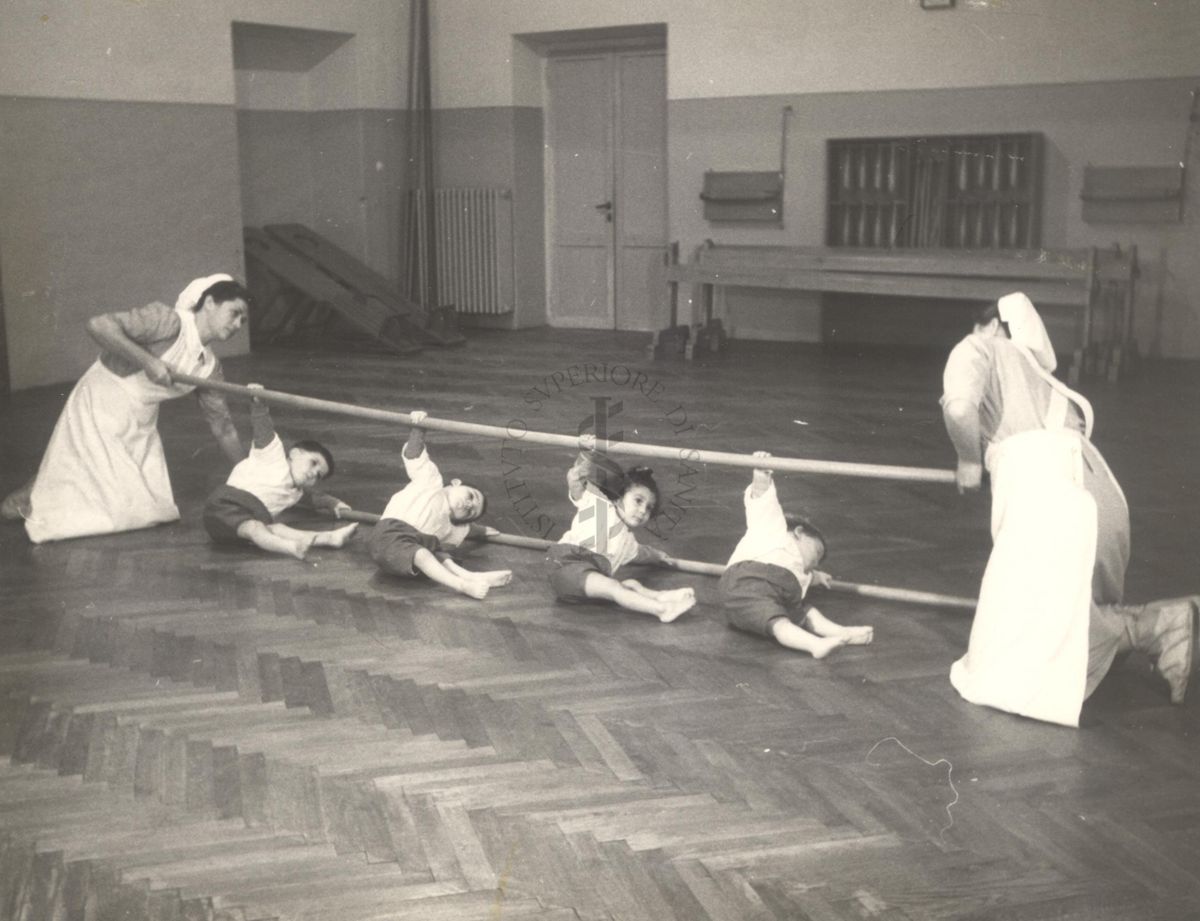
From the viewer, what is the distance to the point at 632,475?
15.4 feet

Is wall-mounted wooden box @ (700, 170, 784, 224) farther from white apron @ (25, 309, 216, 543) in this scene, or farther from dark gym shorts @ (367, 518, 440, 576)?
dark gym shorts @ (367, 518, 440, 576)

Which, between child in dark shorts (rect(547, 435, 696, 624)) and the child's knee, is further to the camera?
the child's knee

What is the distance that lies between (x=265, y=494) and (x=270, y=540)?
28 cm

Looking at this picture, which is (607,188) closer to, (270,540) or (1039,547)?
(270,540)

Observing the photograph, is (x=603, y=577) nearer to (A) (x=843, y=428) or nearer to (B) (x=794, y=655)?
(B) (x=794, y=655)

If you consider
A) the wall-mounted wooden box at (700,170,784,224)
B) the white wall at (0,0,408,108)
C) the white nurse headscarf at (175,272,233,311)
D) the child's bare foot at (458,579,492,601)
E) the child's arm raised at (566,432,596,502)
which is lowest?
the child's bare foot at (458,579,492,601)

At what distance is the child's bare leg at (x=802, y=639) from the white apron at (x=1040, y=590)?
46cm

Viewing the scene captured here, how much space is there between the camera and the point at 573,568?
4660 mm

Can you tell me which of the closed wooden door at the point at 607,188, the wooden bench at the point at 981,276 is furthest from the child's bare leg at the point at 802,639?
the closed wooden door at the point at 607,188

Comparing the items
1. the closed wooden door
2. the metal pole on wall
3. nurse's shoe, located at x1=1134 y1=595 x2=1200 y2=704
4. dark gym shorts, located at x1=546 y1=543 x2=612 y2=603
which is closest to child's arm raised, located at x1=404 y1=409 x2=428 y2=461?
dark gym shorts, located at x1=546 y1=543 x2=612 y2=603

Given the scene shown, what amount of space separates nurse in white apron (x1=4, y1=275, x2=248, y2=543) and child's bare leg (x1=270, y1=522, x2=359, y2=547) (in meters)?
0.53

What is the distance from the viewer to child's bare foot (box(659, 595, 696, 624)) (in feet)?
14.7

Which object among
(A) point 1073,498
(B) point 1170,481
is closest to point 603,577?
(A) point 1073,498

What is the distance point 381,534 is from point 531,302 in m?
8.35
